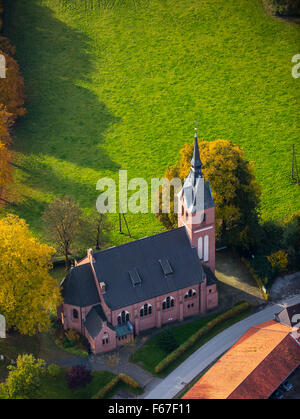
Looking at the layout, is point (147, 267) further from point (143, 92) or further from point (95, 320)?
point (143, 92)

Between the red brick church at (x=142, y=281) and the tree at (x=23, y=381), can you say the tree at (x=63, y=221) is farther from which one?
the tree at (x=23, y=381)

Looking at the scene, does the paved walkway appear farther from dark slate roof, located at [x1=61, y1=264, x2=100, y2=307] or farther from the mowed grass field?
the mowed grass field

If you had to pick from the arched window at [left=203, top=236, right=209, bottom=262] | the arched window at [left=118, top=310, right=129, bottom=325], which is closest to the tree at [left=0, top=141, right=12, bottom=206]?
the arched window at [left=118, top=310, right=129, bottom=325]

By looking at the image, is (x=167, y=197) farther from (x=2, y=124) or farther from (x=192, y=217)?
(x=2, y=124)

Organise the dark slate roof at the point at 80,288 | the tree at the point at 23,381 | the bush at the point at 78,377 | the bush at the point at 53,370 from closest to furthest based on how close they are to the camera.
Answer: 1. the tree at the point at 23,381
2. the bush at the point at 78,377
3. the bush at the point at 53,370
4. the dark slate roof at the point at 80,288

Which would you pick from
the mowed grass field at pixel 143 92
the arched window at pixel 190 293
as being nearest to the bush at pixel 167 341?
the arched window at pixel 190 293

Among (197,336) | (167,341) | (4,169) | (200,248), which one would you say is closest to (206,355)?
(197,336)
